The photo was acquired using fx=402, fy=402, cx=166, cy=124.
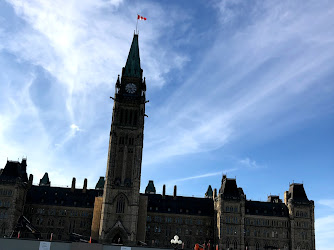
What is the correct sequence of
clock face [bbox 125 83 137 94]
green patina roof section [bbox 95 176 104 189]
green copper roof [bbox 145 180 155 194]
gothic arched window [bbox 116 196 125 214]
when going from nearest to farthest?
gothic arched window [bbox 116 196 125 214] → clock face [bbox 125 83 137 94] → green patina roof section [bbox 95 176 104 189] → green copper roof [bbox 145 180 155 194]

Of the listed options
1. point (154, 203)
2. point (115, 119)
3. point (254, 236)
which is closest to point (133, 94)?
point (115, 119)

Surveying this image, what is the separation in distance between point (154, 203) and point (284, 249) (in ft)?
128

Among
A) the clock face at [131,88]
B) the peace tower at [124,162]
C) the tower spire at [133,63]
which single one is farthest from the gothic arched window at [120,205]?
the tower spire at [133,63]

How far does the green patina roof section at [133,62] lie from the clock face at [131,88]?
3388 millimetres

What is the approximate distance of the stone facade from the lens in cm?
10381

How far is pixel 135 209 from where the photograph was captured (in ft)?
339

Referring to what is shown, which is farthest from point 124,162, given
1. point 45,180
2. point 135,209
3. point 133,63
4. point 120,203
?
point 45,180

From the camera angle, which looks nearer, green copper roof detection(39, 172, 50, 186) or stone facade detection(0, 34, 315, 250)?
stone facade detection(0, 34, 315, 250)

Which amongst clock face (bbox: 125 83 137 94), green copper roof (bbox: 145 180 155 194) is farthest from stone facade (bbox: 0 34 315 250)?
green copper roof (bbox: 145 180 155 194)

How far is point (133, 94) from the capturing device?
116 meters

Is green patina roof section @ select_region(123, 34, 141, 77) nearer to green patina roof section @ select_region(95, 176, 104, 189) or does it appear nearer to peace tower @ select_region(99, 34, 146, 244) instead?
peace tower @ select_region(99, 34, 146, 244)

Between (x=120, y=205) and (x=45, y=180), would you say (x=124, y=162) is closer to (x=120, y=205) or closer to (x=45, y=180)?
(x=120, y=205)

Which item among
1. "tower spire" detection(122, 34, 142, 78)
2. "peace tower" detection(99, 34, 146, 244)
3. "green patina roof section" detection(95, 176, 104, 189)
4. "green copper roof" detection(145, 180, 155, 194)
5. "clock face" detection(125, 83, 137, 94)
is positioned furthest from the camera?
"green copper roof" detection(145, 180, 155, 194)

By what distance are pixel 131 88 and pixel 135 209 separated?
35182 millimetres
